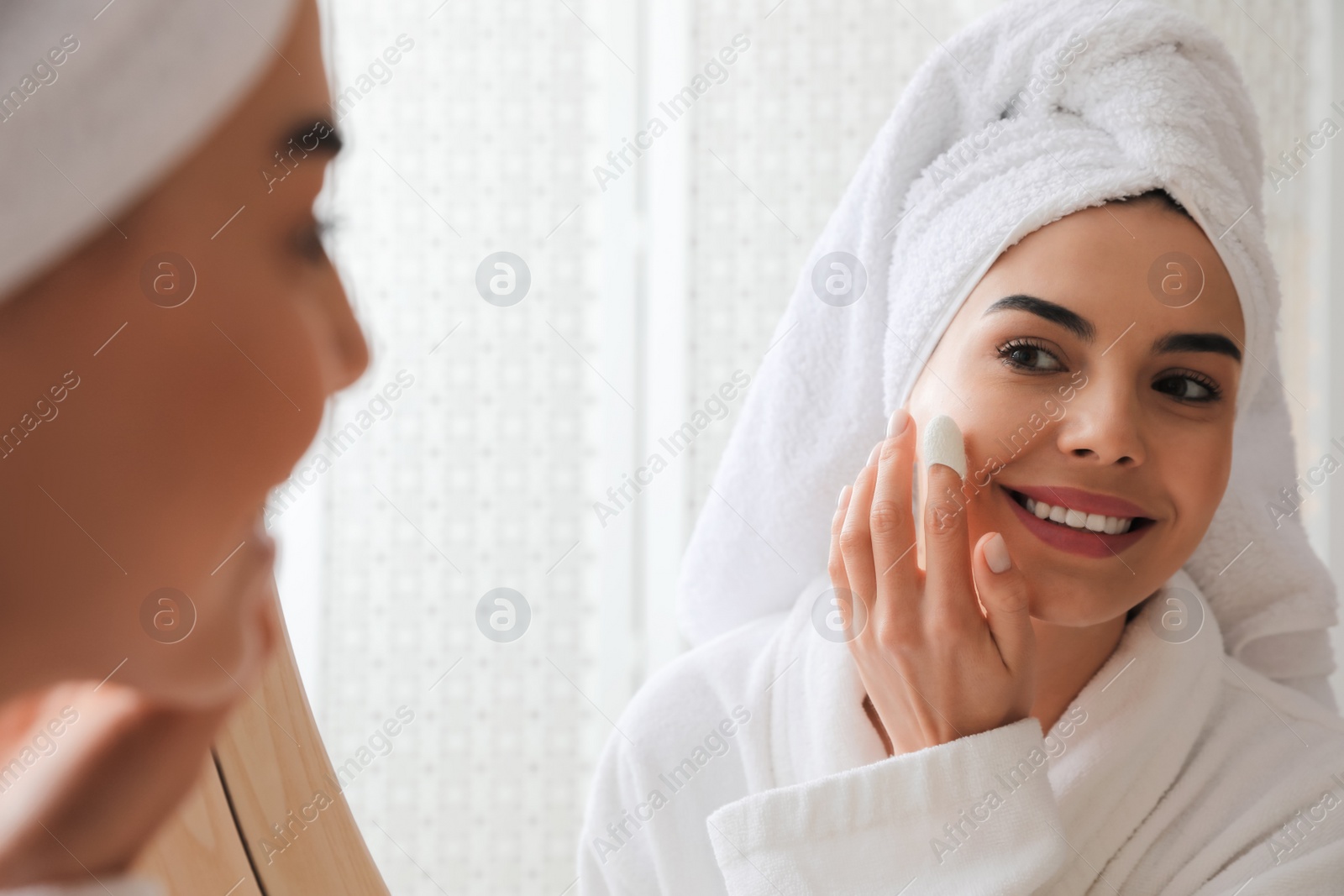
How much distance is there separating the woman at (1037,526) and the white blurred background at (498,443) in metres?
0.77

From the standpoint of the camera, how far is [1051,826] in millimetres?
559

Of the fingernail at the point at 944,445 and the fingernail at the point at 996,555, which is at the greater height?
the fingernail at the point at 944,445

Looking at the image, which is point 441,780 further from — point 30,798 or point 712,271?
point 30,798

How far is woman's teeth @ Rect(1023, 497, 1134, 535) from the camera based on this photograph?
2.00ft

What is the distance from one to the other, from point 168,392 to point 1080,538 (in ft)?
1.94

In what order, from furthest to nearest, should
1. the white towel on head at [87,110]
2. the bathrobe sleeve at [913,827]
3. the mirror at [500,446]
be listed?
the mirror at [500,446]
the bathrobe sleeve at [913,827]
the white towel on head at [87,110]

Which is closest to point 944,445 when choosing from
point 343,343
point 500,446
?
point 343,343

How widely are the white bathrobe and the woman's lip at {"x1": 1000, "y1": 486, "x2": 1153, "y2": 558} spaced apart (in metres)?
0.12

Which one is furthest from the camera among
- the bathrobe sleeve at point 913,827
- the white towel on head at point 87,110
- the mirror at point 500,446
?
the mirror at point 500,446

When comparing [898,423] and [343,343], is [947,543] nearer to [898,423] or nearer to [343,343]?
[898,423]

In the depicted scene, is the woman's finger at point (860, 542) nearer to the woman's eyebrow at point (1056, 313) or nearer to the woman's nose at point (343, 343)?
the woman's eyebrow at point (1056, 313)

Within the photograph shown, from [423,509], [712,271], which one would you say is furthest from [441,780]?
[712,271]

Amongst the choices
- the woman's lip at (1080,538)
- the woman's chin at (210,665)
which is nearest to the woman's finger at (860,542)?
the woman's lip at (1080,538)

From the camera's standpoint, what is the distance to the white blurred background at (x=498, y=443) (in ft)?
5.03
